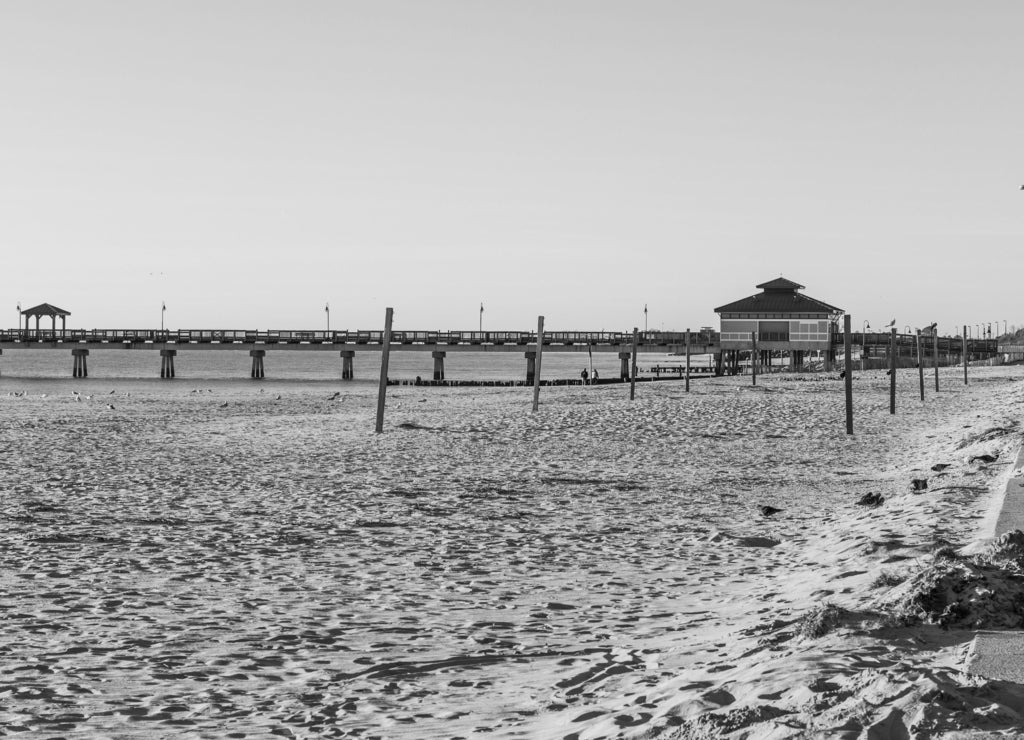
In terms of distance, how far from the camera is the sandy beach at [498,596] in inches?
162

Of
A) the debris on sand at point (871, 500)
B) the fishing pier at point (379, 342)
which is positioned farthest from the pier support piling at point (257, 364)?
the debris on sand at point (871, 500)

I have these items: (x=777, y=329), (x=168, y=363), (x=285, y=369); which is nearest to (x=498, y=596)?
(x=777, y=329)

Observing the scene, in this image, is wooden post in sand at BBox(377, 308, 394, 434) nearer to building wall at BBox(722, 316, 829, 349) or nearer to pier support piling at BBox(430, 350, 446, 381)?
pier support piling at BBox(430, 350, 446, 381)

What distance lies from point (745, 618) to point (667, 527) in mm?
3596

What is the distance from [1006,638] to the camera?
13.8 feet

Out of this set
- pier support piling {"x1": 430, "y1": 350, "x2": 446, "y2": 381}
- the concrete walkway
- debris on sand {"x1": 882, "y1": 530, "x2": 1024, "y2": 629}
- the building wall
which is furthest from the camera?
pier support piling {"x1": 430, "y1": 350, "x2": 446, "y2": 381}

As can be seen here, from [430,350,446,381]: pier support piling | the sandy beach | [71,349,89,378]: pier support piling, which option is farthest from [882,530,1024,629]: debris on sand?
[71,349,89,378]: pier support piling

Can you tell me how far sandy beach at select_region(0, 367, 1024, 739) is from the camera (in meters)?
4.11

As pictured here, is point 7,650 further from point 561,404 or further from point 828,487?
point 561,404

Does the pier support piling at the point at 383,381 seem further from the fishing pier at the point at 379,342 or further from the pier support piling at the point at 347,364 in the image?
the pier support piling at the point at 347,364

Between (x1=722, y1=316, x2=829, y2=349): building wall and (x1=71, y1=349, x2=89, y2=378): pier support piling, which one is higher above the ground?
(x1=722, y1=316, x2=829, y2=349): building wall

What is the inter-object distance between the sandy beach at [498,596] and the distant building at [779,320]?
56085 millimetres

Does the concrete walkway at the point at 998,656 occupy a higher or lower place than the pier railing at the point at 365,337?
lower

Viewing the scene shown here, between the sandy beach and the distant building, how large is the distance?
184 feet
